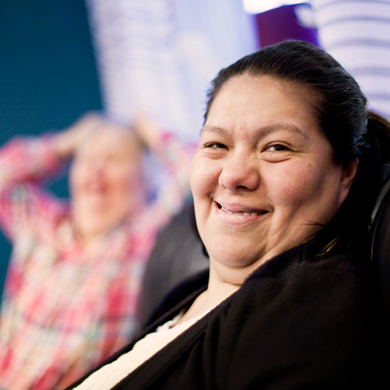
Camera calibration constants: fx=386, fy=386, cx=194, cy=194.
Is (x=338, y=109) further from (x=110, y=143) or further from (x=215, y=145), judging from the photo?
(x=110, y=143)

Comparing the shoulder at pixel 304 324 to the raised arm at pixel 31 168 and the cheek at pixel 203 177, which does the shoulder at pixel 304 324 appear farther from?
the raised arm at pixel 31 168

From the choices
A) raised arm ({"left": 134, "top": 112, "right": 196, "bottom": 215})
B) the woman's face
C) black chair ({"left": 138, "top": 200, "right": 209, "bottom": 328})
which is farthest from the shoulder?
raised arm ({"left": 134, "top": 112, "right": 196, "bottom": 215})

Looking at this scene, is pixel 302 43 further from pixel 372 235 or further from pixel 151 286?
pixel 151 286

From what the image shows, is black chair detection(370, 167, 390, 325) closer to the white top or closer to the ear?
the ear

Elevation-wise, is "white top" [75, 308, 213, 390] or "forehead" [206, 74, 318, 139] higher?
"forehead" [206, 74, 318, 139]

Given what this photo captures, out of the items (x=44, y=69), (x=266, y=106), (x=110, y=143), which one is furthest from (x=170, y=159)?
(x=266, y=106)

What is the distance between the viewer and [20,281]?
6.73 feet

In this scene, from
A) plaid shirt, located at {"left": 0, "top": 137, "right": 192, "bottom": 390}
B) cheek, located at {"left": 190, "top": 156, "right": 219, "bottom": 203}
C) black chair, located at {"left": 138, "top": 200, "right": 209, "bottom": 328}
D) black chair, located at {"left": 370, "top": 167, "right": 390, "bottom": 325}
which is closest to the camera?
black chair, located at {"left": 370, "top": 167, "right": 390, "bottom": 325}

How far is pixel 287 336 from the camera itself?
57 centimetres

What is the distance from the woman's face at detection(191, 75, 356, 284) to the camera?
0.77m

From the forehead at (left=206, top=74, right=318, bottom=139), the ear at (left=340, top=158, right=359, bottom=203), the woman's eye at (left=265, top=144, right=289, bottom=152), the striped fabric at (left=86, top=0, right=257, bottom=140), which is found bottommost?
the ear at (left=340, top=158, right=359, bottom=203)

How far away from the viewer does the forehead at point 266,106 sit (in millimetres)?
776

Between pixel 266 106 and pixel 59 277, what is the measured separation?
5.04 feet

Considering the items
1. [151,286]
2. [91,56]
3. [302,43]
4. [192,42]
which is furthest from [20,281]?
[302,43]
